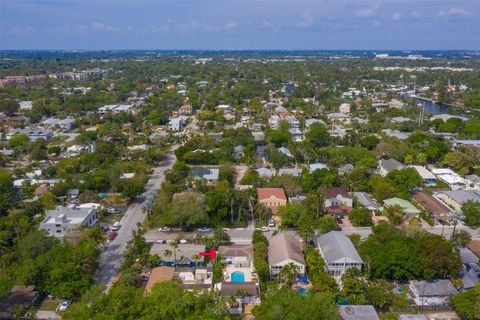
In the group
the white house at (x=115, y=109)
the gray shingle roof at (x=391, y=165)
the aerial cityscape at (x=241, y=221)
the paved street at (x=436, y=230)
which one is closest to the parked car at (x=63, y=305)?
the aerial cityscape at (x=241, y=221)

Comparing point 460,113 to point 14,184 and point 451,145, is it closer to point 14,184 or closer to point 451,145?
point 451,145

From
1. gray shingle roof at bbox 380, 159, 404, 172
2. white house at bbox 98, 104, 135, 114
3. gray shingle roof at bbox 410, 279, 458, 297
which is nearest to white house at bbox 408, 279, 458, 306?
gray shingle roof at bbox 410, 279, 458, 297

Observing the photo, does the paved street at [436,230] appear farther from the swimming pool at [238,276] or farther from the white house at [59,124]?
the white house at [59,124]

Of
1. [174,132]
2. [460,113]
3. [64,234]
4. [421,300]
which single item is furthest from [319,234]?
[460,113]

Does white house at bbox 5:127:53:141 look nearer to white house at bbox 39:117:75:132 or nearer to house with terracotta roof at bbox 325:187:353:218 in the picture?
white house at bbox 39:117:75:132

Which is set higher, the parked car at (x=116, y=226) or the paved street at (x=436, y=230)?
the parked car at (x=116, y=226)
